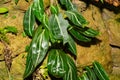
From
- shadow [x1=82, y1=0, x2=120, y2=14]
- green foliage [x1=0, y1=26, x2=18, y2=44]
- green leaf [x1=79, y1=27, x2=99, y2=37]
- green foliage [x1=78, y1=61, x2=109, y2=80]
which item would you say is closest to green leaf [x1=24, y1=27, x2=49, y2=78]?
green foliage [x1=0, y1=26, x2=18, y2=44]

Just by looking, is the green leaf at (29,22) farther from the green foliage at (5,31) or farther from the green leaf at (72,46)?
the green leaf at (72,46)

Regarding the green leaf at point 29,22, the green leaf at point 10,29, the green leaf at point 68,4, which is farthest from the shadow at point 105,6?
the green leaf at point 10,29

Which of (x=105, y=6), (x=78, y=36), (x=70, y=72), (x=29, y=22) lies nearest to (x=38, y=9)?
(x=29, y=22)

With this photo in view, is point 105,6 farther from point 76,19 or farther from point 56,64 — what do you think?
point 56,64

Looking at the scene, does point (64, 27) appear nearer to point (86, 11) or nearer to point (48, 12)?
point (48, 12)

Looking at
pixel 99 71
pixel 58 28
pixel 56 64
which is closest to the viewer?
pixel 58 28

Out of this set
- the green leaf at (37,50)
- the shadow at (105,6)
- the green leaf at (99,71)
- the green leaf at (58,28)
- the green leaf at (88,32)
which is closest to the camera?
the green leaf at (58,28)

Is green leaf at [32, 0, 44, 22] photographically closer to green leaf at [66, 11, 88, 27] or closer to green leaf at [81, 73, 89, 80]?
green leaf at [66, 11, 88, 27]
